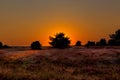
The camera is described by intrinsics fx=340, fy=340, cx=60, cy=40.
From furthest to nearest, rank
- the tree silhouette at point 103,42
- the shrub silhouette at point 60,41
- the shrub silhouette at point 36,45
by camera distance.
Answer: the tree silhouette at point 103,42
the shrub silhouette at point 60,41
the shrub silhouette at point 36,45

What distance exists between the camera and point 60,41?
83.8 meters

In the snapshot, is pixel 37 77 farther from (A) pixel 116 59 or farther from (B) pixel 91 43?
(B) pixel 91 43

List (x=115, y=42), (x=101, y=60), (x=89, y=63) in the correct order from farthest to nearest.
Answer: (x=115, y=42) → (x=101, y=60) → (x=89, y=63)

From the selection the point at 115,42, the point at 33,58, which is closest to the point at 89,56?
the point at 33,58

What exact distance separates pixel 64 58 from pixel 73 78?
2287 cm

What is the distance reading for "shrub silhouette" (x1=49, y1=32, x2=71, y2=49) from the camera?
274 feet

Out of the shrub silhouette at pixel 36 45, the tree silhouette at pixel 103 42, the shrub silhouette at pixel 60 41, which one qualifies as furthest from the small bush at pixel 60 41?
the tree silhouette at pixel 103 42

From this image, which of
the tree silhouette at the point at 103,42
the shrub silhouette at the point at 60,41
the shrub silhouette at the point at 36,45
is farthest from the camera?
the tree silhouette at the point at 103,42

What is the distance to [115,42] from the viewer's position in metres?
100

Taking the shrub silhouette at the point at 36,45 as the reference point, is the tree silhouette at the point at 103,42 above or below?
above

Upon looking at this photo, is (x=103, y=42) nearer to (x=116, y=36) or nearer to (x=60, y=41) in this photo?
(x=116, y=36)

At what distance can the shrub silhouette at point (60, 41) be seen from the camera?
83.6 meters

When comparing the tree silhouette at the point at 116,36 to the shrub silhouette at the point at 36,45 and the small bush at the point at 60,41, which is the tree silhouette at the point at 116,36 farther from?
the shrub silhouette at the point at 36,45

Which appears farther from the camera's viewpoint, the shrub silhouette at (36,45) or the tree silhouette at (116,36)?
the tree silhouette at (116,36)
